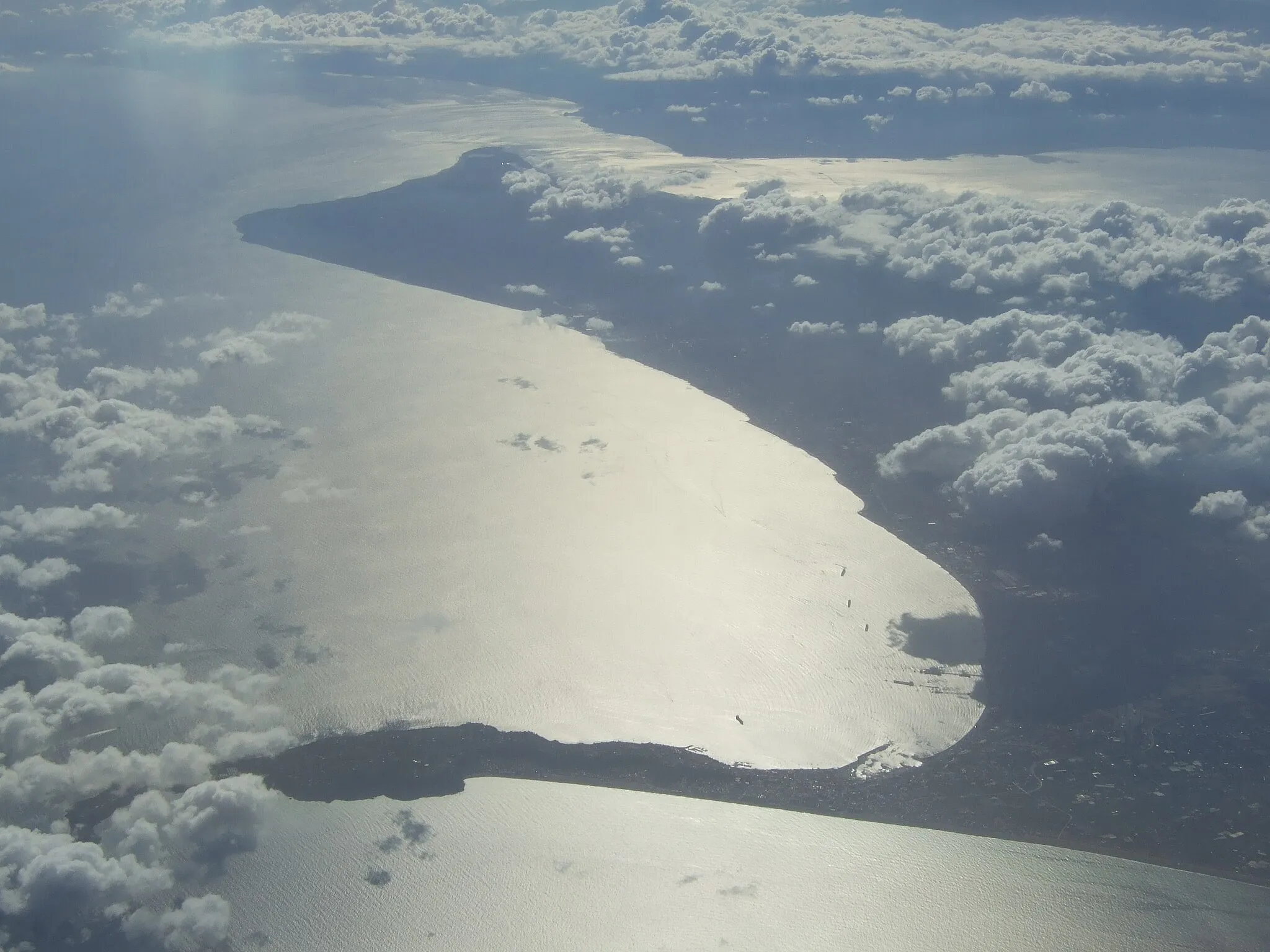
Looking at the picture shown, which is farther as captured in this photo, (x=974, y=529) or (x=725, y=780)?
(x=974, y=529)

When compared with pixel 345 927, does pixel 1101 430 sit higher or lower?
higher

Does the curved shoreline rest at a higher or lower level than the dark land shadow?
lower

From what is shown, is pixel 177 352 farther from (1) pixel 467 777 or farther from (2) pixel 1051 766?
(2) pixel 1051 766

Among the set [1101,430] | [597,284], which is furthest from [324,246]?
[1101,430]

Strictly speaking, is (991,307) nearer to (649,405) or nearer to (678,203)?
(649,405)

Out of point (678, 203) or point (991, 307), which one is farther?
point (678, 203)

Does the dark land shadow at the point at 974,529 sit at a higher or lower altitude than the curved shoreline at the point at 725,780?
higher

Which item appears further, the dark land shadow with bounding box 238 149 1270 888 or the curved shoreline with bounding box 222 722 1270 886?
the dark land shadow with bounding box 238 149 1270 888

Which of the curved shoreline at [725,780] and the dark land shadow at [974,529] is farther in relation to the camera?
the dark land shadow at [974,529]

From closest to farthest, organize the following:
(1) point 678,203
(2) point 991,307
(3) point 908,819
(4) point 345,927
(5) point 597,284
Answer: (4) point 345,927, (3) point 908,819, (2) point 991,307, (5) point 597,284, (1) point 678,203

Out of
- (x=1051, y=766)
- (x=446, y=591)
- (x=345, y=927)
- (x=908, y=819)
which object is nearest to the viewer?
(x=345, y=927)

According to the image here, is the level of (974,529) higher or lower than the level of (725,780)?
higher
